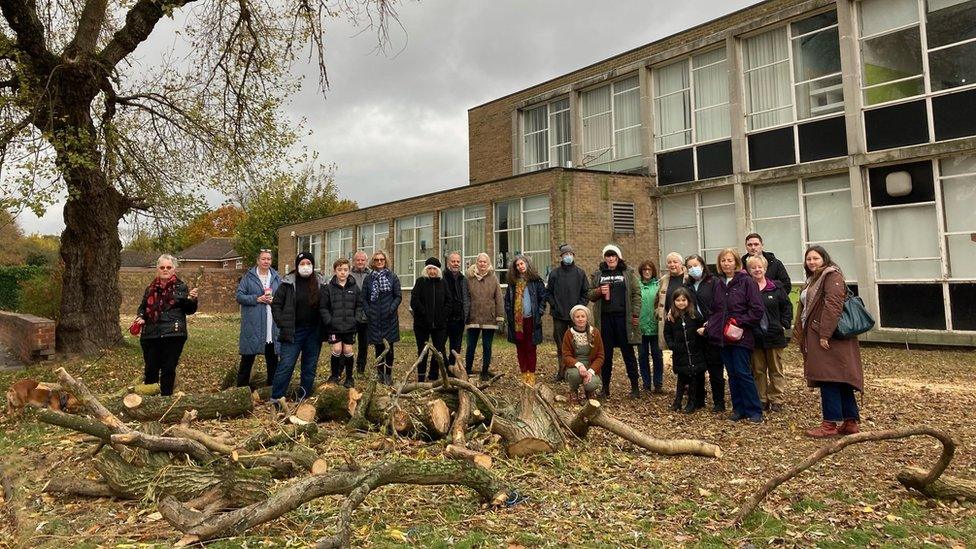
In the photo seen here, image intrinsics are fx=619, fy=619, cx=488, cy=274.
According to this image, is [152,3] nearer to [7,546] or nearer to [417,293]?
[417,293]

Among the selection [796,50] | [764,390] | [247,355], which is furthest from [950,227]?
[247,355]

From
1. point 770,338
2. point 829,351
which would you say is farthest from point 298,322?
point 829,351

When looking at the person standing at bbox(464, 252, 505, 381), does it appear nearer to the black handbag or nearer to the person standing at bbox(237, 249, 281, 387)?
the person standing at bbox(237, 249, 281, 387)

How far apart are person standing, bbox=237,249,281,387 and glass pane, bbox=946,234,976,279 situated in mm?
13466

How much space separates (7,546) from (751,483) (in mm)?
4957

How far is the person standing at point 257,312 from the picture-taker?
7234mm

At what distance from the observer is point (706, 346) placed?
22.8 ft

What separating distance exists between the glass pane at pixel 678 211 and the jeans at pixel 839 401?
12183 mm

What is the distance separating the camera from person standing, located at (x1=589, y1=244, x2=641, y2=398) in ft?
26.0

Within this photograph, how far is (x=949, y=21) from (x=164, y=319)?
1584 centimetres

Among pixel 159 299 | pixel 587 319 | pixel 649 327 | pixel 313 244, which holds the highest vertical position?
pixel 313 244

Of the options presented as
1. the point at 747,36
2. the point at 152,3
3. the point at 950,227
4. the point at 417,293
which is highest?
the point at 747,36

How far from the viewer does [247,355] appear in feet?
24.2

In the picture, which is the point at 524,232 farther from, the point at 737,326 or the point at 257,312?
the point at 737,326
